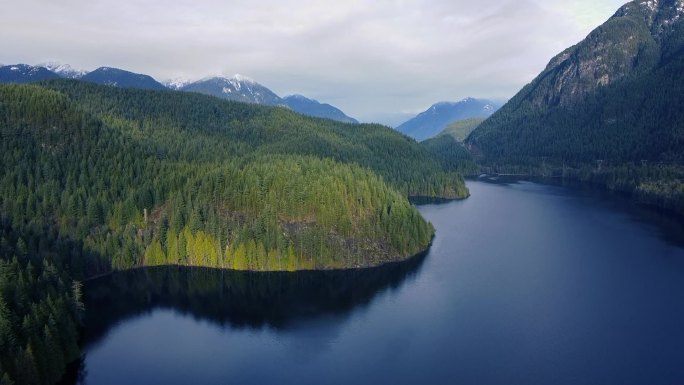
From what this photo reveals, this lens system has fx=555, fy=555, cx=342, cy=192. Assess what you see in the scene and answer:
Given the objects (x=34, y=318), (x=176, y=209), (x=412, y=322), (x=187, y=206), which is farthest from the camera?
(x=187, y=206)

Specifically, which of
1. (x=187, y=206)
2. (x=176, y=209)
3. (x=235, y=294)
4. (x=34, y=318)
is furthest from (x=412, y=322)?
(x=176, y=209)

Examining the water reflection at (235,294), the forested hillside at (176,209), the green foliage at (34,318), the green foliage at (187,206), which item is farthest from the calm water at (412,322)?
the green foliage at (187,206)

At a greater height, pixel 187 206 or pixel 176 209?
pixel 187 206

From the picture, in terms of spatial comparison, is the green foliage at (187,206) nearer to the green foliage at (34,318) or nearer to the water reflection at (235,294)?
the water reflection at (235,294)

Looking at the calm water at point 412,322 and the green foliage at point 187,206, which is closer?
the calm water at point 412,322

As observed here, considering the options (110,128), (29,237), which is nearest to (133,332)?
(29,237)

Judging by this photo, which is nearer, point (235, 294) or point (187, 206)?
point (235, 294)

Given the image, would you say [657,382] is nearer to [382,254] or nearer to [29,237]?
[382,254]

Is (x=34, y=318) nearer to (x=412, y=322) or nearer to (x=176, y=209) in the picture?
(x=412, y=322)

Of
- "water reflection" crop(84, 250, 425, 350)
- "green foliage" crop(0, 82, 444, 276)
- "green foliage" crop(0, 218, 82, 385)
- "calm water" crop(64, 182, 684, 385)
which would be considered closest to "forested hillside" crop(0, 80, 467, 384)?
"green foliage" crop(0, 82, 444, 276)
